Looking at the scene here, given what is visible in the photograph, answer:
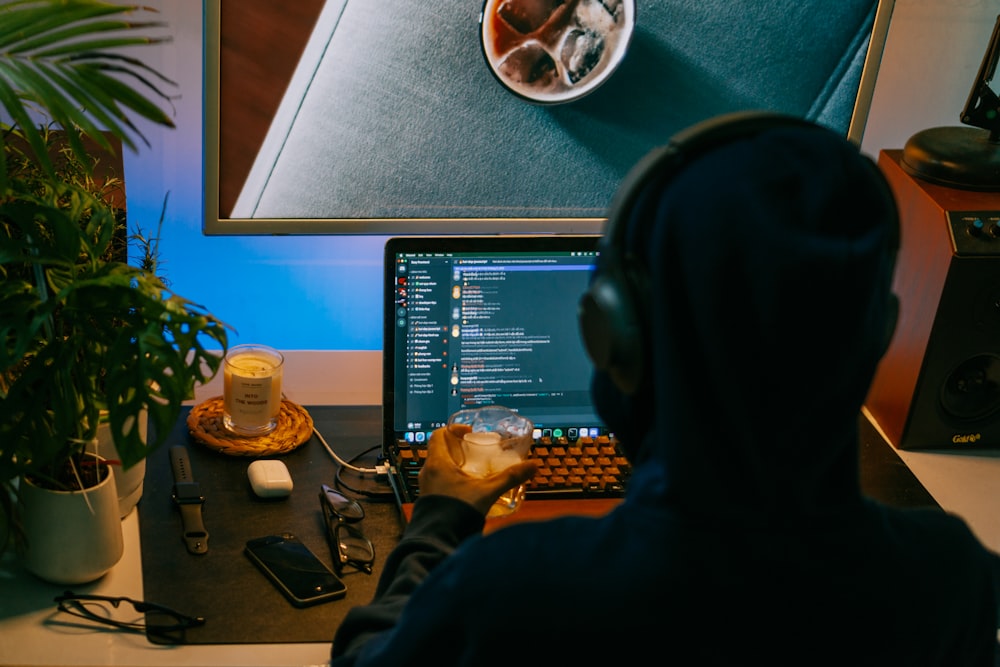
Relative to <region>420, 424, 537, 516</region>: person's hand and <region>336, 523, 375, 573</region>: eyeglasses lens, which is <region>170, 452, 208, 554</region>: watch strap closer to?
<region>336, 523, 375, 573</region>: eyeglasses lens

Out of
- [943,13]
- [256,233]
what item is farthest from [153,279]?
[943,13]

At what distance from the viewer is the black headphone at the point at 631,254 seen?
0.77 m

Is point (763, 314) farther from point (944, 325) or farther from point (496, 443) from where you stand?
point (944, 325)

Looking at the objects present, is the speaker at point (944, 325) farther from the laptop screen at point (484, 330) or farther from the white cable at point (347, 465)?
the white cable at point (347, 465)

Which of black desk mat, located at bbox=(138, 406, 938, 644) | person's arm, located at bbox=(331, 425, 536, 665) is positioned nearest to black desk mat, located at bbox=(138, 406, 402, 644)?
black desk mat, located at bbox=(138, 406, 938, 644)

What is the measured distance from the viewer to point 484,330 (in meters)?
1.55

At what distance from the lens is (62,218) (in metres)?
1.16

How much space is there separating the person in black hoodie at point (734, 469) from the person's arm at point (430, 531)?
0.62 ft

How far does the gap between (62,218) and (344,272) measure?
724 mm

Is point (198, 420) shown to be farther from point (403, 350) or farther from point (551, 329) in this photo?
point (551, 329)

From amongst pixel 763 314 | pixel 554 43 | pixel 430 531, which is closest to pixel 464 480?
pixel 430 531

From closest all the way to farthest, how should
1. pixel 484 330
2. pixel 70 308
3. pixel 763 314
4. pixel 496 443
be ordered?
pixel 763 314, pixel 70 308, pixel 496 443, pixel 484 330

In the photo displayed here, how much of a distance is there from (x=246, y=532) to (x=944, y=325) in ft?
3.39

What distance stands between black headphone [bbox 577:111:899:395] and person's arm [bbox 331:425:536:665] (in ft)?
1.08
